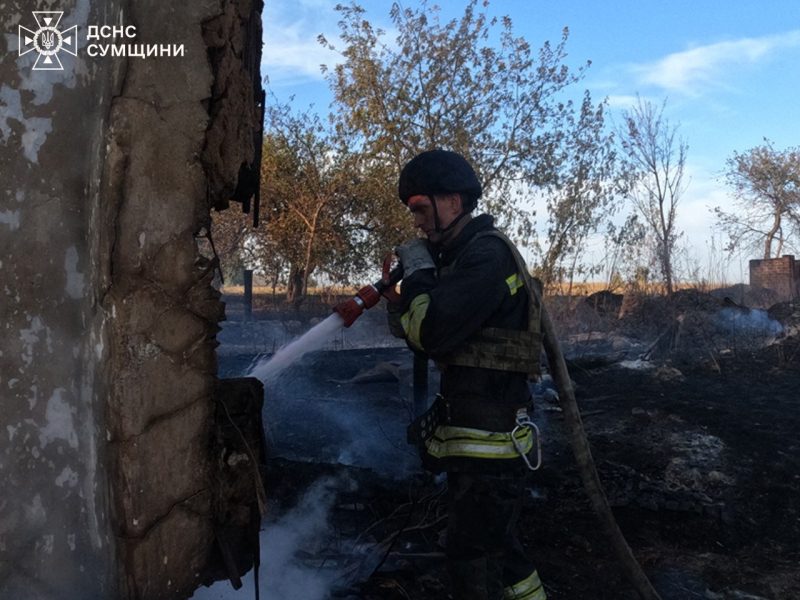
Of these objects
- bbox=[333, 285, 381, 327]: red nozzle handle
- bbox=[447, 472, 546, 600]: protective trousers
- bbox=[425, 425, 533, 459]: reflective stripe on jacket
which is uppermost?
bbox=[333, 285, 381, 327]: red nozzle handle

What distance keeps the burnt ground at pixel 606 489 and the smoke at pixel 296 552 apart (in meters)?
0.05

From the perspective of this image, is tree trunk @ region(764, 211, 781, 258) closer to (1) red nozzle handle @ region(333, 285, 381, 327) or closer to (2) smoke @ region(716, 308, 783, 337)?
(2) smoke @ region(716, 308, 783, 337)

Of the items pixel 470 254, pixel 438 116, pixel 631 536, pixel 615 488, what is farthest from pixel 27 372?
pixel 438 116

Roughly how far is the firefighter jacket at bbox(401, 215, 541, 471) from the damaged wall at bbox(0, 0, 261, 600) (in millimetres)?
863

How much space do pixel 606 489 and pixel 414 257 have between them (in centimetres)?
288

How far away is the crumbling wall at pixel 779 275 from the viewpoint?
20141 millimetres

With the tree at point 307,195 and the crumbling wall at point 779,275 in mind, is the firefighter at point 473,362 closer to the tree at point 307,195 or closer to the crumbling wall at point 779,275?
the tree at point 307,195

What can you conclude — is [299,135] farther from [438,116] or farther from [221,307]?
[221,307]

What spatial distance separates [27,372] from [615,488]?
3967mm

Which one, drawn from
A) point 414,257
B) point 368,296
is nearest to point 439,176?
point 414,257

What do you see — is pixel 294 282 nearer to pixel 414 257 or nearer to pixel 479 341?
pixel 414 257

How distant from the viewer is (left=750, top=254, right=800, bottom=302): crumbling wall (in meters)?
20.1

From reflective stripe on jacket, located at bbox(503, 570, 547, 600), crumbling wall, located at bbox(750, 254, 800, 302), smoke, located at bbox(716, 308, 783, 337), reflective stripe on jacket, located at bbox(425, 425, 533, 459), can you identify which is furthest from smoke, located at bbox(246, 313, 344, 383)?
crumbling wall, located at bbox(750, 254, 800, 302)

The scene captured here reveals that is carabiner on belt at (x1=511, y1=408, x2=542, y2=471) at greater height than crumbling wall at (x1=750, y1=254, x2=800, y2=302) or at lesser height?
lesser
